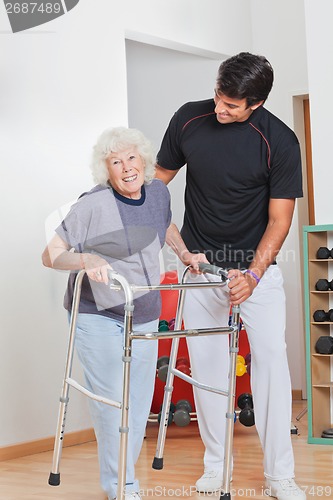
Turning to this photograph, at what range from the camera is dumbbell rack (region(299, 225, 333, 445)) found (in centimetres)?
472

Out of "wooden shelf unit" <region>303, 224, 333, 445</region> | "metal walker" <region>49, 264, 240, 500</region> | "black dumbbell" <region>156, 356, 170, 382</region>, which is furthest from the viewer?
"wooden shelf unit" <region>303, 224, 333, 445</region>

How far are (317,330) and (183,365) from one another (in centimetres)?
79

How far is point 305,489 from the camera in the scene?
3379 mm

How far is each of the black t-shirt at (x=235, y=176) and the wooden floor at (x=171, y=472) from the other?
0.95 metres

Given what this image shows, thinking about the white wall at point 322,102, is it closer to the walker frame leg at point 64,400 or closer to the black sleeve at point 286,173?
the black sleeve at point 286,173

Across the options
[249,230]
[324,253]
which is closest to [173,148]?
[249,230]

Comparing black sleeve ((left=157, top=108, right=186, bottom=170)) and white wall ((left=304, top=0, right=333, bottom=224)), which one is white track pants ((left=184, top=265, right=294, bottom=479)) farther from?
white wall ((left=304, top=0, right=333, bottom=224))

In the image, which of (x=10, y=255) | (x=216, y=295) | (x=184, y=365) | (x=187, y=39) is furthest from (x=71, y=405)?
(x=187, y=39)

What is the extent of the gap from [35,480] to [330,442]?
1.64m

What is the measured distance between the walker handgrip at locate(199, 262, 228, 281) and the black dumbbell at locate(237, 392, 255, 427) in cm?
173

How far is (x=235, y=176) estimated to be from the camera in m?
3.29

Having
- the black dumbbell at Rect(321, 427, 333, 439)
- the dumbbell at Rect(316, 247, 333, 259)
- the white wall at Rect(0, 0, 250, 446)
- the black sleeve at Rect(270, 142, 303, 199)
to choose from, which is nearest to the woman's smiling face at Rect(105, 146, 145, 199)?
A: the black sleeve at Rect(270, 142, 303, 199)

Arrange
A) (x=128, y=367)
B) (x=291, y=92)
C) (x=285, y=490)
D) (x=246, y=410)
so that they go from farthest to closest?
1. (x=291, y=92)
2. (x=246, y=410)
3. (x=285, y=490)
4. (x=128, y=367)

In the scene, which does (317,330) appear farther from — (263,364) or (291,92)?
(291,92)
